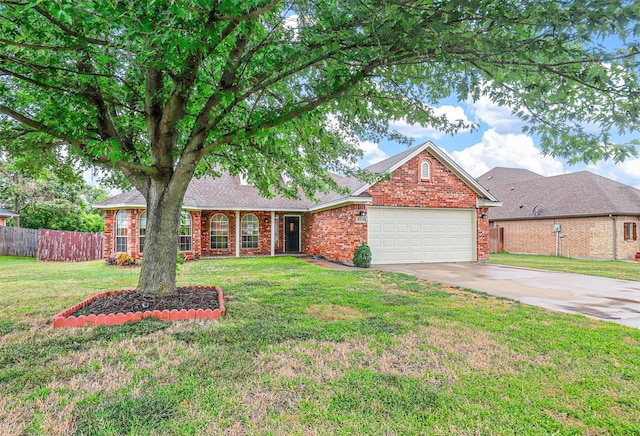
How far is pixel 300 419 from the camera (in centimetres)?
245

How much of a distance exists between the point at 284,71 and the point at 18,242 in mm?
20401

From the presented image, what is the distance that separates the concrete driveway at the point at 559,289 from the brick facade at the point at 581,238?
31.9ft

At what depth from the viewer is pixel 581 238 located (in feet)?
59.2

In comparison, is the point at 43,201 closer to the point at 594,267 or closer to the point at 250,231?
the point at 250,231

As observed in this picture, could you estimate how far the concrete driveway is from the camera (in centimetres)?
577

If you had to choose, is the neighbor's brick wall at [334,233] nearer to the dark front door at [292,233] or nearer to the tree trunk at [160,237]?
the dark front door at [292,233]

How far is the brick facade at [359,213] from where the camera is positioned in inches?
510

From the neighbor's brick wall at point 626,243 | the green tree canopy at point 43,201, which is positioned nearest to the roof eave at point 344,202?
the neighbor's brick wall at point 626,243

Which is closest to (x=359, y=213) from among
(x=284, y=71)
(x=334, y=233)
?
(x=334, y=233)

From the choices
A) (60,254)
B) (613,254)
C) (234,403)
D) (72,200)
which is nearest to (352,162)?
(234,403)

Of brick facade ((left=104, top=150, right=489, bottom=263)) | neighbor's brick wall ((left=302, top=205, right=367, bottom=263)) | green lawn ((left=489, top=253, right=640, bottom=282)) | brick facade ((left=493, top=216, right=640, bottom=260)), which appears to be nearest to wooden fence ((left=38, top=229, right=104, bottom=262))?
brick facade ((left=104, top=150, right=489, bottom=263))

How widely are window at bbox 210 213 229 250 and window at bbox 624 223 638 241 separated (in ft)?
66.1

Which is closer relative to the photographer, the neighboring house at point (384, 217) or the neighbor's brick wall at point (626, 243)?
the neighboring house at point (384, 217)

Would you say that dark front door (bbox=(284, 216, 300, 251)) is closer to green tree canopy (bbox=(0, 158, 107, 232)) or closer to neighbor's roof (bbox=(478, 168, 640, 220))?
green tree canopy (bbox=(0, 158, 107, 232))
